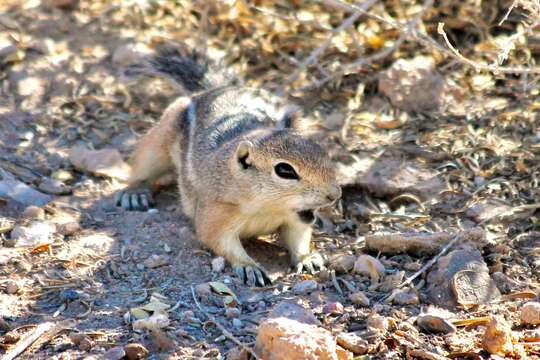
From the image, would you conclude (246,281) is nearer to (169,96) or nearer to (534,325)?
(534,325)

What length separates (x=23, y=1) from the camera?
7895 mm

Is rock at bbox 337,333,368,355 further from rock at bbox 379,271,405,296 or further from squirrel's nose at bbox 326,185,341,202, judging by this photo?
squirrel's nose at bbox 326,185,341,202

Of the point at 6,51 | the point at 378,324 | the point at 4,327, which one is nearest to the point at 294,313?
the point at 378,324

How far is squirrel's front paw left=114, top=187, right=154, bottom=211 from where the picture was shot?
614 cm

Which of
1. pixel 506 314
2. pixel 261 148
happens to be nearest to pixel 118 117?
pixel 261 148

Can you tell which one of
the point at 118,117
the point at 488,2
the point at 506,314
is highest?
the point at 488,2

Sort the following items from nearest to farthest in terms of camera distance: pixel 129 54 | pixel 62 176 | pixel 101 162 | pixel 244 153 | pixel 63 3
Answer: pixel 244 153 < pixel 62 176 < pixel 101 162 < pixel 129 54 < pixel 63 3

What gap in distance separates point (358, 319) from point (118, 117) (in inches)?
139

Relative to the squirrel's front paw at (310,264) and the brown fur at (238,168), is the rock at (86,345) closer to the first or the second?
the brown fur at (238,168)

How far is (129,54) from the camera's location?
745cm

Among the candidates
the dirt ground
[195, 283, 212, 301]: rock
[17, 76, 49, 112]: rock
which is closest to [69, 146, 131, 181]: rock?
the dirt ground

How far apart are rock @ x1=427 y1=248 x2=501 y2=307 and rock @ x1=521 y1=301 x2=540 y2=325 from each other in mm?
281

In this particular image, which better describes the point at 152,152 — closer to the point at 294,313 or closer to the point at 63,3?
the point at 63,3

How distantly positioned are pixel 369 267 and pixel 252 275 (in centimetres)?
70
